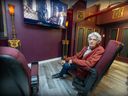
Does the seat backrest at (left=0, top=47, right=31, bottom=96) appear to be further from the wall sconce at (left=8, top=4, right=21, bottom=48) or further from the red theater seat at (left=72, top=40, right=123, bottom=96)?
the wall sconce at (left=8, top=4, right=21, bottom=48)

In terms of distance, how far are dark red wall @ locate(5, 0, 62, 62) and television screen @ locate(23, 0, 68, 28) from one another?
0.72 ft

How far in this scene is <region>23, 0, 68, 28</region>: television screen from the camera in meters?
2.74

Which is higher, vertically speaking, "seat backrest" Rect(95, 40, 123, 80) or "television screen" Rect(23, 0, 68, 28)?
"television screen" Rect(23, 0, 68, 28)

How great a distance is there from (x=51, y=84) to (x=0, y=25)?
198 centimetres

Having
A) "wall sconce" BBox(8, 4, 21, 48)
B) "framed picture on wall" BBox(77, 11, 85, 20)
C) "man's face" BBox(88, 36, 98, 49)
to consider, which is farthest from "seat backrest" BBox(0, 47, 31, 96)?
"framed picture on wall" BBox(77, 11, 85, 20)

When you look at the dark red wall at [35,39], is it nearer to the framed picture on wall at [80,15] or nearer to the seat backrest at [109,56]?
the framed picture on wall at [80,15]

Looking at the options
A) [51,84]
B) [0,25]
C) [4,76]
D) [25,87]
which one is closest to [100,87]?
[51,84]

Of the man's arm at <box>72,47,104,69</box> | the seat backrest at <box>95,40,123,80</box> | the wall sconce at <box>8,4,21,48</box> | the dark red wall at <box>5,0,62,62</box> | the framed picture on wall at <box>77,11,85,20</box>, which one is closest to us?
the seat backrest at <box>95,40,123,80</box>

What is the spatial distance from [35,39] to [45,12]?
0.97 m

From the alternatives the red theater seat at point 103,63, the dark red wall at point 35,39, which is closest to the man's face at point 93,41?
the red theater seat at point 103,63

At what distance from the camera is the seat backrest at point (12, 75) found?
0.66 meters

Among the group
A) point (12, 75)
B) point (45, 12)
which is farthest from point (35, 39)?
point (12, 75)

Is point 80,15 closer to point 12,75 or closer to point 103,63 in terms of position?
point 103,63

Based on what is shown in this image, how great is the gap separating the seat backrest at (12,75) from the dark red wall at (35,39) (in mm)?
2231
